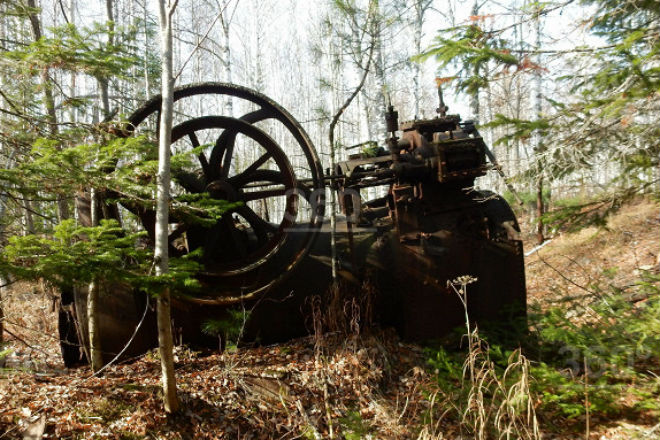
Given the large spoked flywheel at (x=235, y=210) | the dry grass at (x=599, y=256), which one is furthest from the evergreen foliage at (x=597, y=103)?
the dry grass at (x=599, y=256)

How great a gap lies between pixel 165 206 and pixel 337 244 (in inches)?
92.6

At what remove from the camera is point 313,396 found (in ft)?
13.4

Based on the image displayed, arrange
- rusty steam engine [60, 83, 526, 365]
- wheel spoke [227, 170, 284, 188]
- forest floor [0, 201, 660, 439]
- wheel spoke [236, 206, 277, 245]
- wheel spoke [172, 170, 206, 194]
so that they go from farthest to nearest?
wheel spoke [236, 206, 277, 245] < wheel spoke [227, 170, 284, 188] < wheel spoke [172, 170, 206, 194] < rusty steam engine [60, 83, 526, 365] < forest floor [0, 201, 660, 439]

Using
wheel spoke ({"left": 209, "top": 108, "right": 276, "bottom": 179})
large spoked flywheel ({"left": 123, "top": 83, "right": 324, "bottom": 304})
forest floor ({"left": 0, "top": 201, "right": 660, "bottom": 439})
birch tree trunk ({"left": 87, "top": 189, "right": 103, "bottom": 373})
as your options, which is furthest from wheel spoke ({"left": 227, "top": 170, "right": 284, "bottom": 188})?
forest floor ({"left": 0, "top": 201, "right": 660, "bottom": 439})

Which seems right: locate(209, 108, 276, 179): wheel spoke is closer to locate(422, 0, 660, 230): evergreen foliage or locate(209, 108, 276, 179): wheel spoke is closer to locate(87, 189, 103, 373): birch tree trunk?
locate(87, 189, 103, 373): birch tree trunk

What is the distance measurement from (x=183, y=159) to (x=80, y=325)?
2.24 meters

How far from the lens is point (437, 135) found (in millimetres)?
4855

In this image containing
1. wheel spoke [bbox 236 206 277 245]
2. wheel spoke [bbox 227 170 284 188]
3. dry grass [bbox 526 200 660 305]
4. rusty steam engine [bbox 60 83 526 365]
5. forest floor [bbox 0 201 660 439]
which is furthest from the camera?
dry grass [bbox 526 200 660 305]

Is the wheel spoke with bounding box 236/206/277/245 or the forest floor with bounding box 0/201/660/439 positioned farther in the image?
the wheel spoke with bounding box 236/206/277/245

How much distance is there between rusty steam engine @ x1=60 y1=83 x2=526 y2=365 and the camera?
429cm

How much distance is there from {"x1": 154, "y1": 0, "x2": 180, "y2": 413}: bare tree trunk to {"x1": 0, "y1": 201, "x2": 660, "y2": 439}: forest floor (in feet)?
1.22

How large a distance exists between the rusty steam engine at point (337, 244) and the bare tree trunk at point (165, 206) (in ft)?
2.50

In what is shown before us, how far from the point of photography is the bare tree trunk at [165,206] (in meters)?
3.28

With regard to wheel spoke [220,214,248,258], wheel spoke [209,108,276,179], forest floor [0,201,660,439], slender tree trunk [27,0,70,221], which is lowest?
forest floor [0,201,660,439]
